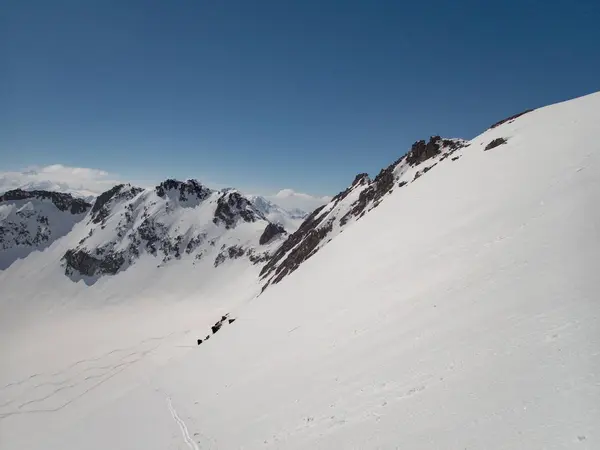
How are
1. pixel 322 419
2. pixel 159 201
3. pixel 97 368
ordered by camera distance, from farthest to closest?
pixel 159 201 < pixel 97 368 < pixel 322 419

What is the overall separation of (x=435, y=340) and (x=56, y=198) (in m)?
225

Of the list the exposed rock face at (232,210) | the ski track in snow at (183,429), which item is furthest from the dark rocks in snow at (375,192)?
the exposed rock face at (232,210)

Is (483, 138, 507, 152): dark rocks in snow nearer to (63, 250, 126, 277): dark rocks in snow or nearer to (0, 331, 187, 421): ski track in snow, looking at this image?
(0, 331, 187, 421): ski track in snow

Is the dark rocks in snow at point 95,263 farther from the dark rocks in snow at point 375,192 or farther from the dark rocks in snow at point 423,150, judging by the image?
the dark rocks in snow at point 423,150

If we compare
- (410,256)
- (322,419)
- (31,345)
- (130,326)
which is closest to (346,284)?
(410,256)

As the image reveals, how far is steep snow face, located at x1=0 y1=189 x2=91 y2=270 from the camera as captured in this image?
6334 inches

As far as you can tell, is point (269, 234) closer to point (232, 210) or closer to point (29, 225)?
point (232, 210)

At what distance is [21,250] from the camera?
16050cm

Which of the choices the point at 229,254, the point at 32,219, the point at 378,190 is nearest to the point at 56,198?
the point at 32,219

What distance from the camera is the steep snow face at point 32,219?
6334 inches

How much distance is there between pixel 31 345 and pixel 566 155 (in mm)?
119195

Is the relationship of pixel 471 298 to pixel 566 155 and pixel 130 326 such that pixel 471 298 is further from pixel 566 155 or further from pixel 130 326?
pixel 130 326

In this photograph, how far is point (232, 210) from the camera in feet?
489

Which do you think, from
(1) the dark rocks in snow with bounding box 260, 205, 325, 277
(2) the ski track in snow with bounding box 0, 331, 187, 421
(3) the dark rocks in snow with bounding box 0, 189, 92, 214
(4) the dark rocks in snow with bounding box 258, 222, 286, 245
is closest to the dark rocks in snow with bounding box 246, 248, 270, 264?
(4) the dark rocks in snow with bounding box 258, 222, 286, 245
